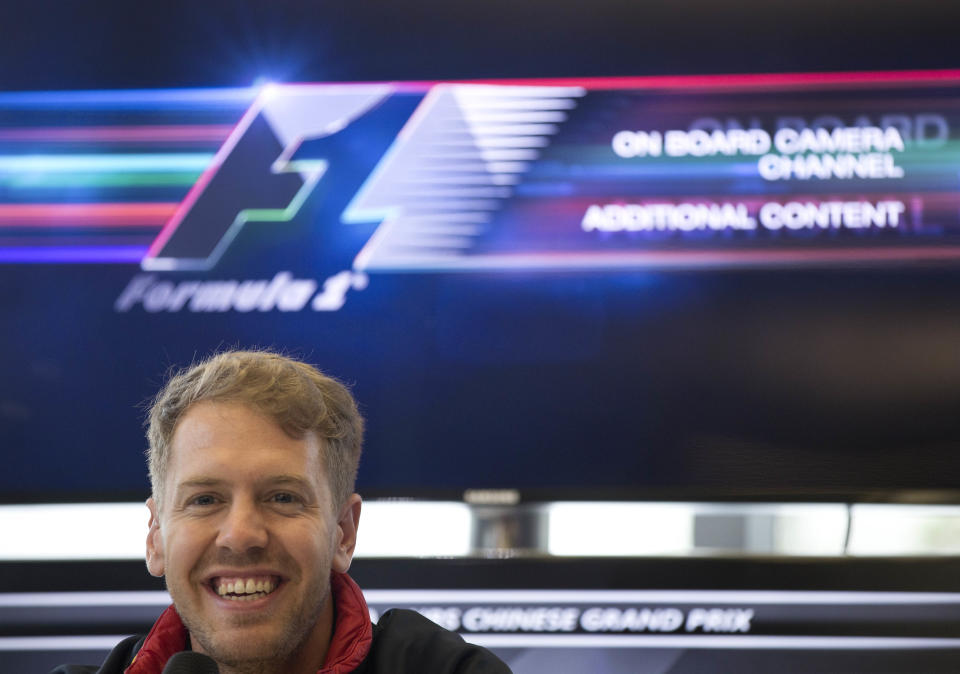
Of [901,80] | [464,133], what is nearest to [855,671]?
[901,80]

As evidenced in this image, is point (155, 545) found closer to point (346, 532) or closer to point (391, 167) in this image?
point (346, 532)

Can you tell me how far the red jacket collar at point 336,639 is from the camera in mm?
1524

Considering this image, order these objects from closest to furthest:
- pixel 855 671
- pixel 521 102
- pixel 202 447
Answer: pixel 202 447 → pixel 855 671 → pixel 521 102

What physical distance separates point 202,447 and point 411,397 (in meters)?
1.58

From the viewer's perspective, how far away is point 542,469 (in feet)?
9.95

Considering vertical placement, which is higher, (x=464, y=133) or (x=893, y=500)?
(x=464, y=133)

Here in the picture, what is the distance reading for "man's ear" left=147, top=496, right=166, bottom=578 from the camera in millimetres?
1600

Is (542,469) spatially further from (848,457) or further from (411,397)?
(848,457)

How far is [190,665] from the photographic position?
3.93ft

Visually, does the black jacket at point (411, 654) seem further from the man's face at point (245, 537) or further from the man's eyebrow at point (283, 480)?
the man's eyebrow at point (283, 480)

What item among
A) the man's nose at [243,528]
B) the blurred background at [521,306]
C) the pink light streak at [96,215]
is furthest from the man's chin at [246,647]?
the pink light streak at [96,215]

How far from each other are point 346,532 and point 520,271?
156cm

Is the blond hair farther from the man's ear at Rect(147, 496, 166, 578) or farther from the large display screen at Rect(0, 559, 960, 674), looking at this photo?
the large display screen at Rect(0, 559, 960, 674)

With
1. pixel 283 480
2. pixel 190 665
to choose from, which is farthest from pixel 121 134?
pixel 190 665
